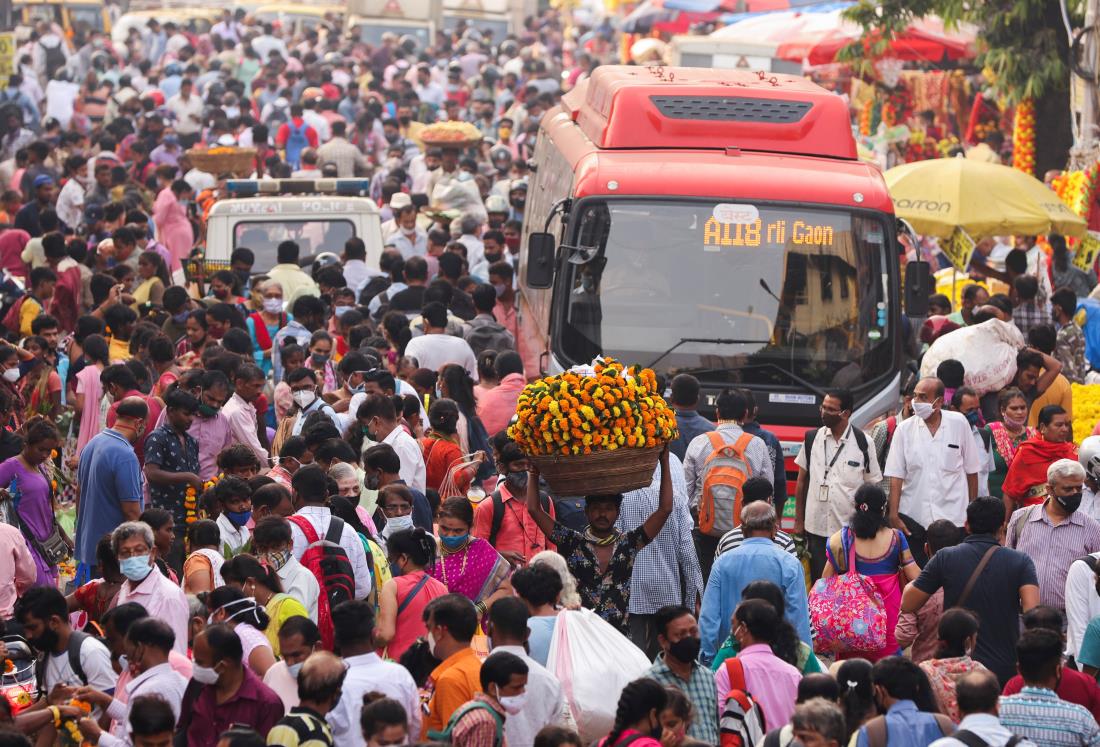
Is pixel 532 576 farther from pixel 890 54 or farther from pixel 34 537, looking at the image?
pixel 890 54

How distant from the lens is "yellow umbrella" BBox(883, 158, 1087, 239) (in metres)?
15.9

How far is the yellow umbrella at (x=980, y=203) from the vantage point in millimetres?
15914

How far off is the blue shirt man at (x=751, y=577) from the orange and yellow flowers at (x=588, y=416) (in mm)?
581

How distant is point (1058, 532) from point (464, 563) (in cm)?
307

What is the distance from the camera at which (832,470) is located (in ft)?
34.7

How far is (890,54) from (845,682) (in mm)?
19904

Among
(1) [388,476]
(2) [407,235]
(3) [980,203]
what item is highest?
(1) [388,476]

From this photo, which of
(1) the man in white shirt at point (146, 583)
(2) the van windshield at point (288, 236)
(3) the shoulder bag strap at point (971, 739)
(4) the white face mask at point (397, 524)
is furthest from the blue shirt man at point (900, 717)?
(2) the van windshield at point (288, 236)

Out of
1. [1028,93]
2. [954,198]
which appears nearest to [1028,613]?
[954,198]

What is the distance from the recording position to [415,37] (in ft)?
133

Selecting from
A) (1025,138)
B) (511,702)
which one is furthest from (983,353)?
(1025,138)

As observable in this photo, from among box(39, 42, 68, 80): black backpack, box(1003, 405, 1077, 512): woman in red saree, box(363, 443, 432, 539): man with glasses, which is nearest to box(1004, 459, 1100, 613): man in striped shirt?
box(1003, 405, 1077, 512): woman in red saree

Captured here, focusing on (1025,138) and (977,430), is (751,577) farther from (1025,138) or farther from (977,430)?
(1025,138)

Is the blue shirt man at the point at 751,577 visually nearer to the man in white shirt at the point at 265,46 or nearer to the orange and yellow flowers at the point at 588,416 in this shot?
the orange and yellow flowers at the point at 588,416
